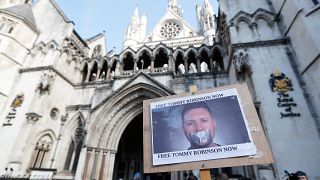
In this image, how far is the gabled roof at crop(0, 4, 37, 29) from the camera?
559 inches

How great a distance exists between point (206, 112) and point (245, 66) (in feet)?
25.1

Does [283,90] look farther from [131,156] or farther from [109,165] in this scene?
[131,156]

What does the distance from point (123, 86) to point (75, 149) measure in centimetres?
521

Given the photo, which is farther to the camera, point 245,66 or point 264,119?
point 245,66

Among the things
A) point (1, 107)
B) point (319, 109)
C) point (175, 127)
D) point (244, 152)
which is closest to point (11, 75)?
point (1, 107)

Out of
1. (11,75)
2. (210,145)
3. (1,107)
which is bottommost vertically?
(210,145)

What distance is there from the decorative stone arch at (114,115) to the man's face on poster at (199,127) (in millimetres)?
7912

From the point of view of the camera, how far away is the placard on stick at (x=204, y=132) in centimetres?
314

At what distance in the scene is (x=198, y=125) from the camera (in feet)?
12.0

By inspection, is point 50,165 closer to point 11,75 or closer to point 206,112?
point 11,75

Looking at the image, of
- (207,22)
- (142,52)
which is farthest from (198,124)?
(207,22)

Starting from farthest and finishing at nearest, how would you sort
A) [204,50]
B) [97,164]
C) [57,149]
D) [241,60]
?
[204,50], [57,149], [97,164], [241,60]

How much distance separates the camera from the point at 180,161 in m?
3.33

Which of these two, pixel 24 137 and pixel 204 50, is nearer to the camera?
pixel 24 137
